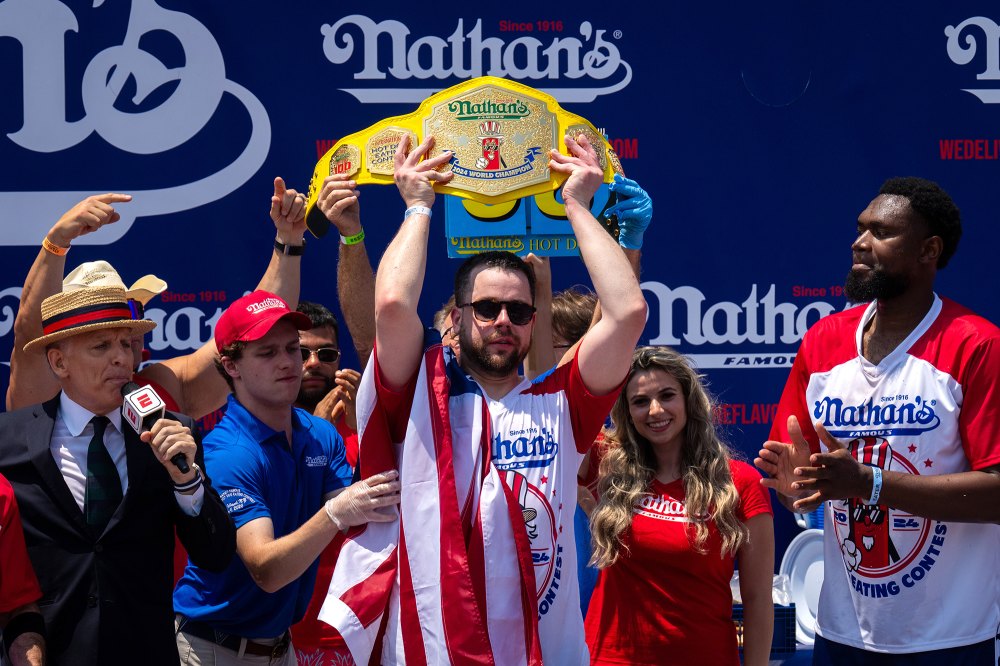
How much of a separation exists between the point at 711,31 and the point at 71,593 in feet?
10.4

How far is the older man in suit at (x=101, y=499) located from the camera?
272 cm

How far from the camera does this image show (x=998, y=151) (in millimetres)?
4695

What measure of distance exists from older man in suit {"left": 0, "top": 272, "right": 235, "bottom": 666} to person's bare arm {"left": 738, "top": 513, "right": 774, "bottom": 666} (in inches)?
57.4

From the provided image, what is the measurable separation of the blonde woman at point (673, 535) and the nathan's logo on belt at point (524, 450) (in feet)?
2.19

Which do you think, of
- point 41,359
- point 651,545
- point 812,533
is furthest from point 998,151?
point 41,359

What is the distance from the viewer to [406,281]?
8.48 ft

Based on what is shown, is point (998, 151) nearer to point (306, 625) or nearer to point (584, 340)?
point (584, 340)

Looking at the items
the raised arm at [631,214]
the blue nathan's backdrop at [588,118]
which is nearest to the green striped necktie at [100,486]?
the raised arm at [631,214]

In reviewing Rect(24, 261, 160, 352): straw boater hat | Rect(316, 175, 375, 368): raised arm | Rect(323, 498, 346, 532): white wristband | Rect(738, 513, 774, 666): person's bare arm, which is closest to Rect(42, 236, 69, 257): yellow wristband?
Rect(24, 261, 160, 352): straw boater hat

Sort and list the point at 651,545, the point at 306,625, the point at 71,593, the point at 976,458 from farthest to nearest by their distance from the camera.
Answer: the point at 306,625, the point at 651,545, the point at 976,458, the point at 71,593

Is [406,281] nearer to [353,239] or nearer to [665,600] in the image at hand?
[353,239]

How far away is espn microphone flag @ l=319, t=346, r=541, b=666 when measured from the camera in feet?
8.32

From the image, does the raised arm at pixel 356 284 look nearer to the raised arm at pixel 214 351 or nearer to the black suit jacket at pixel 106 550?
the raised arm at pixel 214 351

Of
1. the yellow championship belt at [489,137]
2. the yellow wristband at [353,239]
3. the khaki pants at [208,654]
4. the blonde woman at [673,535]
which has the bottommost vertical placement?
the khaki pants at [208,654]
